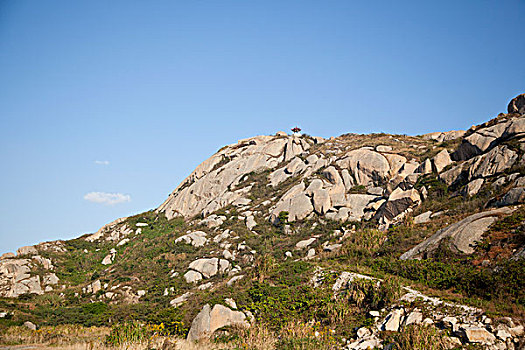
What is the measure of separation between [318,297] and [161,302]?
16.3 metres

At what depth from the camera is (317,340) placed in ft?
41.8

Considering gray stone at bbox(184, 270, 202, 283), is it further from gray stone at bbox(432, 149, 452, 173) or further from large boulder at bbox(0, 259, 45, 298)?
gray stone at bbox(432, 149, 452, 173)

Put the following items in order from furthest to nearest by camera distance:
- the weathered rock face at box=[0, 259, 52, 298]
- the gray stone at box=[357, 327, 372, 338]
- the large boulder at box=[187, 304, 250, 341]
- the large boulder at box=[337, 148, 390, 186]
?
the large boulder at box=[337, 148, 390, 186]
the weathered rock face at box=[0, 259, 52, 298]
the large boulder at box=[187, 304, 250, 341]
the gray stone at box=[357, 327, 372, 338]

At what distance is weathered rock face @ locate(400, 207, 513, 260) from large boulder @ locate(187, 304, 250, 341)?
35.9 feet

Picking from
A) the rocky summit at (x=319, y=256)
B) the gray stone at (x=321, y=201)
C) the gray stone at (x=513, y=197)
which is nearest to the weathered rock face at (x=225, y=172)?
the rocky summit at (x=319, y=256)

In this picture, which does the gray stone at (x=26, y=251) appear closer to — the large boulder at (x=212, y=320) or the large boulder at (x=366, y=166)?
the large boulder at (x=212, y=320)

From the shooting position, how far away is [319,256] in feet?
88.7

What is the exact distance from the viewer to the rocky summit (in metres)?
14.1

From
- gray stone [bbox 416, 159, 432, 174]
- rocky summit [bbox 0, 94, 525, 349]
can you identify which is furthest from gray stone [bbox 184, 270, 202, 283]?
gray stone [bbox 416, 159, 432, 174]

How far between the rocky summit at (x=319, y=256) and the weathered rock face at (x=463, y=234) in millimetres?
96

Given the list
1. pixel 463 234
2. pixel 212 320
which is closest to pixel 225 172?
pixel 212 320

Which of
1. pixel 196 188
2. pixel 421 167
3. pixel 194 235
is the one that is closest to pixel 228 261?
pixel 194 235

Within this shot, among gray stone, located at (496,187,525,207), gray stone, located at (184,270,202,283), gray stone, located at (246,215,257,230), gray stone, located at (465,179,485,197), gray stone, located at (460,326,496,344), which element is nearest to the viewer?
gray stone, located at (460,326,496,344)

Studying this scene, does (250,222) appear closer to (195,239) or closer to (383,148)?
(195,239)
